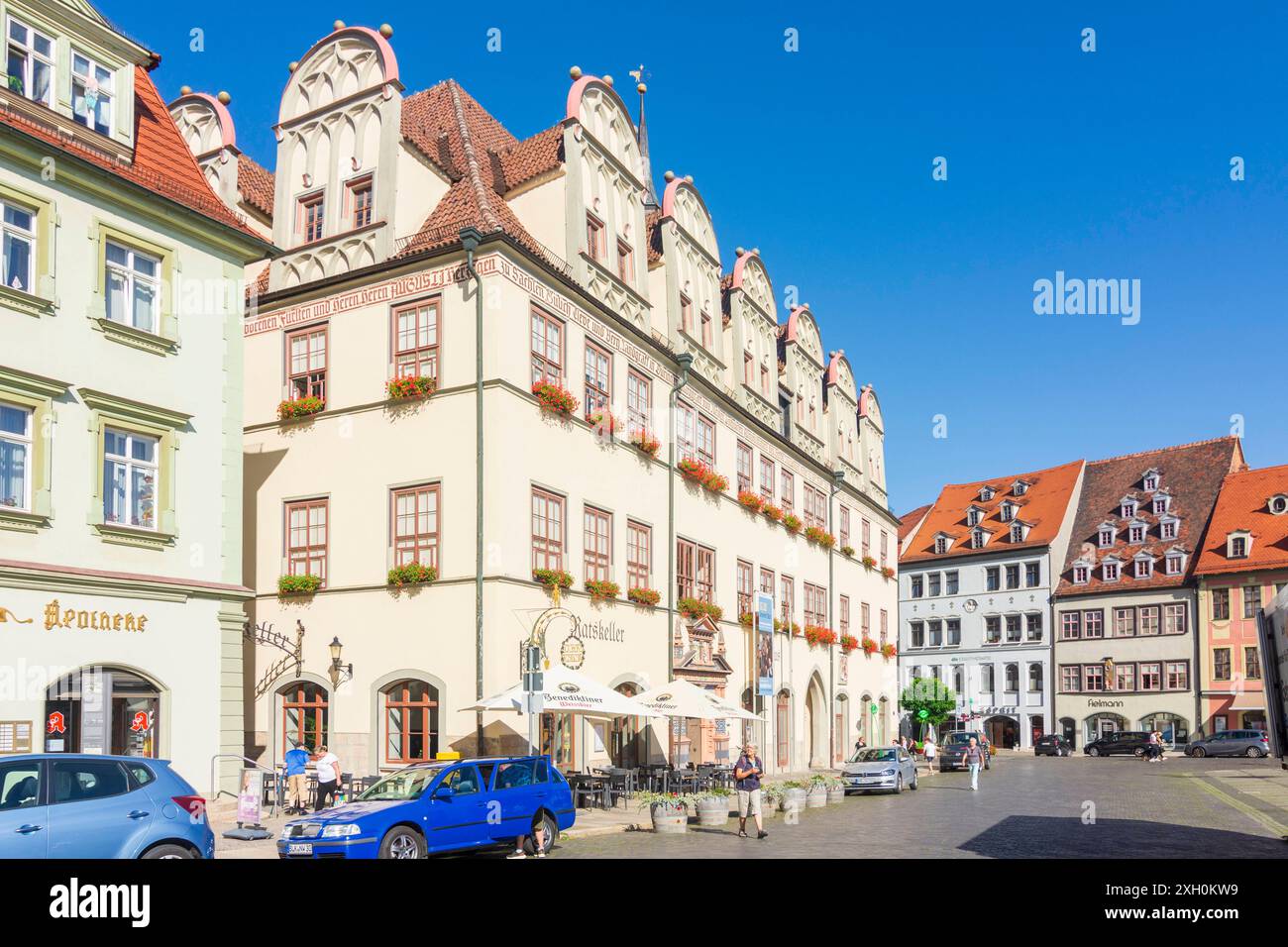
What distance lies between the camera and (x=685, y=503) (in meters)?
36.2

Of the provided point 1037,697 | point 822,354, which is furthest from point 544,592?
point 1037,697

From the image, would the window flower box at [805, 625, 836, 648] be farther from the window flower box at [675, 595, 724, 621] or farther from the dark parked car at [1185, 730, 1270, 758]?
the dark parked car at [1185, 730, 1270, 758]

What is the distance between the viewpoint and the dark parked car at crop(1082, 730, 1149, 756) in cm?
6975

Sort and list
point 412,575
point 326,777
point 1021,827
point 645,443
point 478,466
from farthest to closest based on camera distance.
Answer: point 645,443, point 412,575, point 478,466, point 1021,827, point 326,777

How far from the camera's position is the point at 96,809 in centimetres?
1134

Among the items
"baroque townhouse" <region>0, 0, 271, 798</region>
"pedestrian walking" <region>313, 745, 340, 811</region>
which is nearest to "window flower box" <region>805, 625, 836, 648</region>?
"pedestrian walking" <region>313, 745, 340, 811</region>

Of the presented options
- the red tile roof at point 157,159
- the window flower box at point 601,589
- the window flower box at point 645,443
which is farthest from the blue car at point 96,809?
the window flower box at point 645,443

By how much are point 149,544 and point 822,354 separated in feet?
118

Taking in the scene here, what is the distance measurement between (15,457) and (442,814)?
29.9 ft

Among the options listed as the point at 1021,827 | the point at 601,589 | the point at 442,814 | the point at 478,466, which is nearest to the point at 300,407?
the point at 478,466

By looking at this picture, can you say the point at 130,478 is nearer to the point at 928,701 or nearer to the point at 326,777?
the point at 326,777

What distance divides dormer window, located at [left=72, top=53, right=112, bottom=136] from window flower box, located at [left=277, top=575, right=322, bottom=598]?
36.4ft

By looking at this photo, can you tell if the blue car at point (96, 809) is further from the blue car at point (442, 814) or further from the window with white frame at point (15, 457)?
the window with white frame at point (15, 457)

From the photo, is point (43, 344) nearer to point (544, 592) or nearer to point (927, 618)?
point (544, 592)
